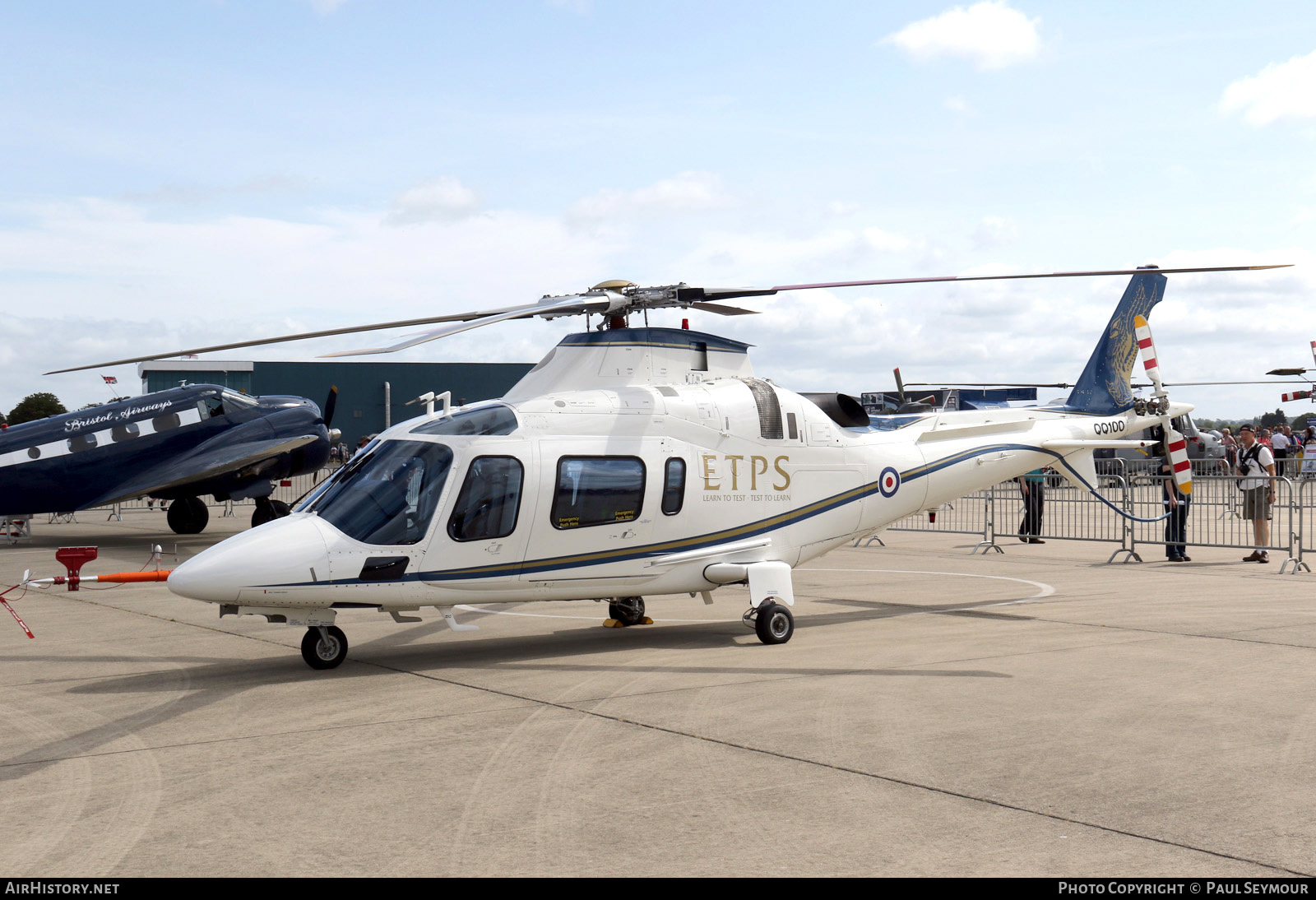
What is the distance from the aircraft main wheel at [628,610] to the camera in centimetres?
1123

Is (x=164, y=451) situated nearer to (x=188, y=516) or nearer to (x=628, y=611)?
(x=188, y=516)

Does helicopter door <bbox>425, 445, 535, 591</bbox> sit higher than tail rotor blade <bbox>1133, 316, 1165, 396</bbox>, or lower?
lower

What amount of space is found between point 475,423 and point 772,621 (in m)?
3.26

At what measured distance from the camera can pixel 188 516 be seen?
23.7 meters

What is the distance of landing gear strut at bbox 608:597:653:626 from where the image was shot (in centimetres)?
1123

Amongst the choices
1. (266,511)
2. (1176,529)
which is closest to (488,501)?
(1176,529)

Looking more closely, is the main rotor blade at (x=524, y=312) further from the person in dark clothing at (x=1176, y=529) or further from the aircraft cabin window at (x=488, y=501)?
the person in dark clothing at (x=1176, y=529)

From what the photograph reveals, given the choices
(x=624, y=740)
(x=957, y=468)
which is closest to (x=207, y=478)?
(x=957, y=468)

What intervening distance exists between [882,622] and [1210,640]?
308 cm

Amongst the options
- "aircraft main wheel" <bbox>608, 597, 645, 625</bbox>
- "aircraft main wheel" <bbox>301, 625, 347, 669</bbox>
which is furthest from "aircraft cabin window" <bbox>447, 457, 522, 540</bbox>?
"aircraft main wheel" <bbox>608, 597, 645, 625</bbox>

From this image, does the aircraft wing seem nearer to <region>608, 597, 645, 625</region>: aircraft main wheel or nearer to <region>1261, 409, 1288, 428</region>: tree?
<region>608, 597, 645, 625</region>: aircraft main wheel

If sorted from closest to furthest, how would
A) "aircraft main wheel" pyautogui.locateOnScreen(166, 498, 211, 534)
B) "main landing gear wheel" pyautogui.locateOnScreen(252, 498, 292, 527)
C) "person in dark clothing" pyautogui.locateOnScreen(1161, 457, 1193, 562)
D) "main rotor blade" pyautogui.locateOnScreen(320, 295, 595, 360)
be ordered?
"main rotor blade" pyautogui.locateOnScreen(320, 295, 595, 360) < "person in dark clothing" pyautogui.locateOnScreen(1161, 457, 1193, 562) < "main landing gear wheel" pyautogui.locateOnScreen(252, 498, 292, 527) < "aircraft main wheel" pyautogui.locateOnScreen(166, 498, 211, 534)

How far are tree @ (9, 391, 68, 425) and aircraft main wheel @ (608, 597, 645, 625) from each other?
72336 mm

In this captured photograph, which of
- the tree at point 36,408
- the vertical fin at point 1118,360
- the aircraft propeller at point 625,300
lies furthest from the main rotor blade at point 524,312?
the tree at point 36,408
